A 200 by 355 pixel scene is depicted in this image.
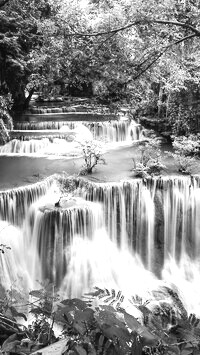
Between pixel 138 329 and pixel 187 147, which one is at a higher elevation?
pixel 187 147

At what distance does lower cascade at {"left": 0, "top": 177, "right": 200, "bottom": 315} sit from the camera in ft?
28.3

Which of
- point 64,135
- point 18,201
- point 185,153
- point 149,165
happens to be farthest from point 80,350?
point 64,135

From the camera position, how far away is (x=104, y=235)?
953 centimetres

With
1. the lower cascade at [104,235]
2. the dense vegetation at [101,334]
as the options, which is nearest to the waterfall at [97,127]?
the lower cascade at [104,235]

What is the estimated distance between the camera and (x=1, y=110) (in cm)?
1205

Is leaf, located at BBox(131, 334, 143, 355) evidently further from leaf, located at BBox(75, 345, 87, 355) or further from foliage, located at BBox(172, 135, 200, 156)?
foliage, located at BBox(172, 135, 200, 156)

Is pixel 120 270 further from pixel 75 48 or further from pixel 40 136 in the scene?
pixel 40 136

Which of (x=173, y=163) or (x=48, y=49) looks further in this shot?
(x=173, y=163)

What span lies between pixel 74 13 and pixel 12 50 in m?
11.3

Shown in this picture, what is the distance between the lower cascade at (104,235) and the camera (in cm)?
863

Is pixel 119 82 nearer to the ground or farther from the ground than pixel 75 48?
nearer to the ground

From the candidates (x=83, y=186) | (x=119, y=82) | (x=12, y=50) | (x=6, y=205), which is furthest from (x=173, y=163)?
(x=12, y=50)

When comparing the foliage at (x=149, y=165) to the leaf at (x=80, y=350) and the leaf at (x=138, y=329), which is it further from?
the leaf at (x=80, y=350)

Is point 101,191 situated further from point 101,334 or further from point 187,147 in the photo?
point 101,334
